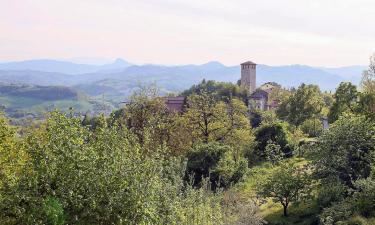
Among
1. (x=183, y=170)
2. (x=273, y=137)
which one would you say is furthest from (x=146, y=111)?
(x=183, y=170)

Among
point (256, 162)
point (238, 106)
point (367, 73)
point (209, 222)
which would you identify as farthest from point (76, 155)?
point (367, 73)

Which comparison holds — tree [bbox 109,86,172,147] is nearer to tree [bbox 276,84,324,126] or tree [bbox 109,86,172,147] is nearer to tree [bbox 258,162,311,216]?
tree [bbox 258,162,311,216]

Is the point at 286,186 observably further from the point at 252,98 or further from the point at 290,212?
the point at 252,98

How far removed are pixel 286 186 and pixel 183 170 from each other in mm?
8928

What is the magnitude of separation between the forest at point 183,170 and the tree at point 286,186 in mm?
60

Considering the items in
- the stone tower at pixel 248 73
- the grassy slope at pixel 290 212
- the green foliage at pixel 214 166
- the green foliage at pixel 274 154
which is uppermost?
the stone tower at pixel 248 73

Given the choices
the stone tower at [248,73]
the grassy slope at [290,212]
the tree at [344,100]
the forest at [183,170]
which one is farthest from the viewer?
the stone tower at [248,73]

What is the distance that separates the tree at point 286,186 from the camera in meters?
23.5

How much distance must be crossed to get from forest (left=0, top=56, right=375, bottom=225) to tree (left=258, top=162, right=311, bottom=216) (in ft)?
0.20

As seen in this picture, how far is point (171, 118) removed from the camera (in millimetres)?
35375

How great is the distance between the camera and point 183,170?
1658 centimetres

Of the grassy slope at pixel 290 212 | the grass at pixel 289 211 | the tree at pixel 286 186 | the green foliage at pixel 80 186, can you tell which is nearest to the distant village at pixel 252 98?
the grass at pixel 289 211

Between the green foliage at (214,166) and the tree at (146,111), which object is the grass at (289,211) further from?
the tree at (146,111)

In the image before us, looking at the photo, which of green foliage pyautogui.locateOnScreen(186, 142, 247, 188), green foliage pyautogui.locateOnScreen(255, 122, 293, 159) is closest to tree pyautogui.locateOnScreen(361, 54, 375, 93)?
green foliage pyautogui.locateOnScreen(255, 122, 293, 159)
